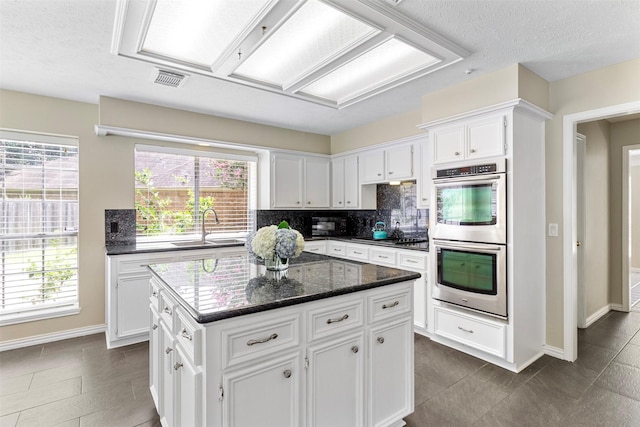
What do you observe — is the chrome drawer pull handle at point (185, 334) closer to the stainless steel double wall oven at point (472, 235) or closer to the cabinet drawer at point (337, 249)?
the stainless steel double wall oven at point (472, 235)

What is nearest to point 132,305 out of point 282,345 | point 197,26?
point 282,345

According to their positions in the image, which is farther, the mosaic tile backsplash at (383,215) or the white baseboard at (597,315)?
the mosaic tile backsplash at (383,215)

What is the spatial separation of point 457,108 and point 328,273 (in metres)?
2.11

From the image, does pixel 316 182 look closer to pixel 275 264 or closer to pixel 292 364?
pixel 275 264

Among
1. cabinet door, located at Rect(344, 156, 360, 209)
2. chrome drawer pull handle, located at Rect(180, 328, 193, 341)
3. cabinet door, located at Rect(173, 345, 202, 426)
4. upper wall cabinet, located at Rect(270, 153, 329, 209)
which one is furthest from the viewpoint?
cabinet door, located at Rect(344, 156, 360, 209)

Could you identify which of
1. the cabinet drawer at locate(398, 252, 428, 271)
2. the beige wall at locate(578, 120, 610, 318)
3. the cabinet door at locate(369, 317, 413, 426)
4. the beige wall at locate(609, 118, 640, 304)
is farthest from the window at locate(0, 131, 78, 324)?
the beige wall at locate(609, 118, 640, 304)

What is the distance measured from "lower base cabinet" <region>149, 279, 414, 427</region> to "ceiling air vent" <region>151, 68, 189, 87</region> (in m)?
1.85

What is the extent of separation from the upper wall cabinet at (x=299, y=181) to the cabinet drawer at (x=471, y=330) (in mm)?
2437

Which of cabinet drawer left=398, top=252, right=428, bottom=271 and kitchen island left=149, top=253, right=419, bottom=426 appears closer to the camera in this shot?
kitchen island left=149, top=253, right=419, bottom=426

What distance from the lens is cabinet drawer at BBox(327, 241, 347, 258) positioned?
14.9ft

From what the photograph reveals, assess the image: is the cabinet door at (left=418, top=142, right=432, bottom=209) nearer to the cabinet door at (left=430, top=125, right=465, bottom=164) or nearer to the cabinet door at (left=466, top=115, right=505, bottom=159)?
the cabinet door at (left=430, top=125, right=465, bottom=164)

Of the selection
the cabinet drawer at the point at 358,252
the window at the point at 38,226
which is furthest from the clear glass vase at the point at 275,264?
the window at the point at 38,226

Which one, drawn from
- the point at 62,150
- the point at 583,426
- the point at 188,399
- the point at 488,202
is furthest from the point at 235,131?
the point at 583,426

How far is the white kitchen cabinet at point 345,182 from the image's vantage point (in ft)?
15.7
